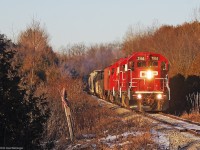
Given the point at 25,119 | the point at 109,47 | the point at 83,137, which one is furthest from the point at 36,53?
the point at 109,47

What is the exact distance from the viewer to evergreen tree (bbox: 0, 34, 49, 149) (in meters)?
8.48

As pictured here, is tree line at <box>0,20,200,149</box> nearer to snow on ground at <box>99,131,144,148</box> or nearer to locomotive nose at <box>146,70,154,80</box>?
snow on ground at <box>99,131,144,148</box>

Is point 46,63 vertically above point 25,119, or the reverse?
point 46,63

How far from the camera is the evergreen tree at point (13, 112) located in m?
8.48

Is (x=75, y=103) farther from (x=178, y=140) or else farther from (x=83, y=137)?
(x=178, y=140)

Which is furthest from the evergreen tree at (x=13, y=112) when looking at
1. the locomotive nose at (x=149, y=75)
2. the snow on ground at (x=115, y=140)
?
the locomotive nose at (x=149, y=75)

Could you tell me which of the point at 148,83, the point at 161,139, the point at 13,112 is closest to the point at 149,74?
the point at 148,83

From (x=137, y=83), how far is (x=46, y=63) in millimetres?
16169

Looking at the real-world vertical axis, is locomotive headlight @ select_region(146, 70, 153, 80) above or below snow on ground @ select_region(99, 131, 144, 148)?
above

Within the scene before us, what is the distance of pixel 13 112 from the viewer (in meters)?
8.56

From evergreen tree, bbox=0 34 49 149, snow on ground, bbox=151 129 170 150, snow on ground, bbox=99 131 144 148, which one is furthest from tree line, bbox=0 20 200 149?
snow on ground, bbox=151 129 170 150

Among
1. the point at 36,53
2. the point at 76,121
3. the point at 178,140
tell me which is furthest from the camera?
the point at 36,53

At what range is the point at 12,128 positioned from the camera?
8.60m

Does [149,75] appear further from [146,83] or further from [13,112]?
[13,112]
